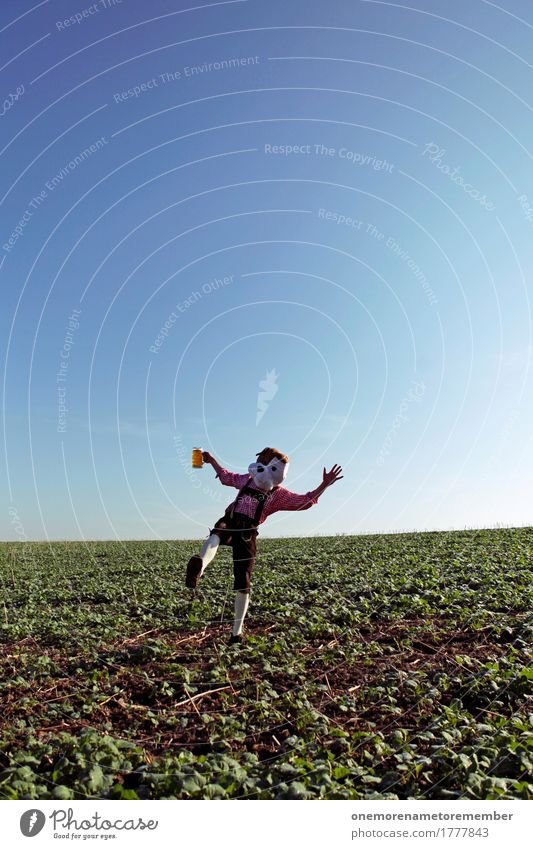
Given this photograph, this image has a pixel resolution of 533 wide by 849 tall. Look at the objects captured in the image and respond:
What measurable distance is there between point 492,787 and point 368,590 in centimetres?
1052

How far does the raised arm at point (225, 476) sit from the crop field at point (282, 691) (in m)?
3.19

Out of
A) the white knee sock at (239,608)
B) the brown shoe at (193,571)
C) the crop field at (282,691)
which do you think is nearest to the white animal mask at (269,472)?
the brown shoe at (193,571)

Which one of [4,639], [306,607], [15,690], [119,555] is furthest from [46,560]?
[15,690]

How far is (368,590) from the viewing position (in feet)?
54.4

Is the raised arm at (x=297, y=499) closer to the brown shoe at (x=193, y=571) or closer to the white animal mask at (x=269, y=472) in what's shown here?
the white animal mask at (x=269, y=472)

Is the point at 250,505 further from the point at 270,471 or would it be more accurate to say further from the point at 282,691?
the point at 282,691

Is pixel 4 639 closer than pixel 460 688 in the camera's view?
No

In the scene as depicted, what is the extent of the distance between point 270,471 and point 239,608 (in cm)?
301

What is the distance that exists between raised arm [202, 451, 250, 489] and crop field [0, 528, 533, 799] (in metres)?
3.19

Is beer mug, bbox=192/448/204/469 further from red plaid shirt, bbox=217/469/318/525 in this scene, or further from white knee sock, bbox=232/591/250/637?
white knee sock, bbox=232/591/250/637

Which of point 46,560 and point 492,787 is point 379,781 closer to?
point 492,787

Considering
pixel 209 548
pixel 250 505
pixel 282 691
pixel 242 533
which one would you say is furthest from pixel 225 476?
pixel 282 691

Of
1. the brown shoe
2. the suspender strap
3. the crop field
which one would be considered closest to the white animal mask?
the suspender strap

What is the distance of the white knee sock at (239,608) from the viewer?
1153 centimetres
